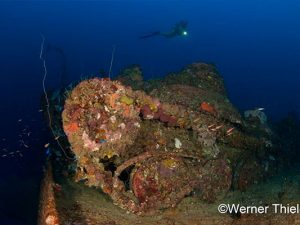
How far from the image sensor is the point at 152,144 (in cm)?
654

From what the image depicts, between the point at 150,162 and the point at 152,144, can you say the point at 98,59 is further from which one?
the point at 150,162

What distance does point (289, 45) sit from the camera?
3499 inches

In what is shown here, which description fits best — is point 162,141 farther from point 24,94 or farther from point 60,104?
point 24,94

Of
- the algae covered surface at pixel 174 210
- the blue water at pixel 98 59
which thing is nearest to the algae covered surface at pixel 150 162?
the algae covered surface at pixel 174 210

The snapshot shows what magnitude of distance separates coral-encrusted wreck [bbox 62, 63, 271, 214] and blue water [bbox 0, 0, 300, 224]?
483cm

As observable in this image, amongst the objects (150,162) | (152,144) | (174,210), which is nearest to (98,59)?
(152,144)

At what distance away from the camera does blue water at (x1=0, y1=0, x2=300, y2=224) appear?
13875 mm

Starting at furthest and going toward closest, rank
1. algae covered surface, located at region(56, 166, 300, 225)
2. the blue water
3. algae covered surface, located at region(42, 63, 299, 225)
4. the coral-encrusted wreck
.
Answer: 1. the blue water
2. the coral-encrusted wreck
3. algae covered surface, located at region(42, 63, 299, 225)
4. algae covered surface, located at region(56, 166, 300, 225)

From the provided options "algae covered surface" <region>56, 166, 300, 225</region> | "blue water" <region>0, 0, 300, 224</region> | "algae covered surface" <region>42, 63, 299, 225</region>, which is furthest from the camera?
"blue water" <region>0, 0, 300, 224</region>

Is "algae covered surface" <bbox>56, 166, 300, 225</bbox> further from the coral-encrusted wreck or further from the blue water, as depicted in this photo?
the blue water

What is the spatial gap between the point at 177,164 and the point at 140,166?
750 millimetres

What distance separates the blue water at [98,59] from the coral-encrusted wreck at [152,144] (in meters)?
4.83

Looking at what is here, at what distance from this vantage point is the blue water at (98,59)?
1388 centimetres

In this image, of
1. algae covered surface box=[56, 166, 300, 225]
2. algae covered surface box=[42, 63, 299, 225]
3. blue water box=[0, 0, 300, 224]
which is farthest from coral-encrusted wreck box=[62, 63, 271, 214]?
blue water box=[0, 0, 300, 224]
